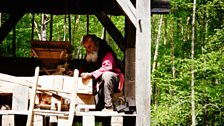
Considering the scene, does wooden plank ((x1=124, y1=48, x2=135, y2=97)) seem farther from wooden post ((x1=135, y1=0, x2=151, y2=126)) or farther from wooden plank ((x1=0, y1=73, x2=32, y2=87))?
wooden plank ((x1=0, y1=73, x2=32, y2=87))

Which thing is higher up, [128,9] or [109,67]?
[128,9]

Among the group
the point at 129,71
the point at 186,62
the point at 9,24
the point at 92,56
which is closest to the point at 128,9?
the point at 129,71

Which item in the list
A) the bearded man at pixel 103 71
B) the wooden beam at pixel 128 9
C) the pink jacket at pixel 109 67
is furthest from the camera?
the pink jacket at pixel 109 67

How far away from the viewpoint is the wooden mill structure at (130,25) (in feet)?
18.4

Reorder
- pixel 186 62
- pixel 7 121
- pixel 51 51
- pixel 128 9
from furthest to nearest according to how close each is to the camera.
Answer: pixel 186 62 → pixel 51 51 → pixel 7 121 → pixel 128 9

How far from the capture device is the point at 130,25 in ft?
22.2

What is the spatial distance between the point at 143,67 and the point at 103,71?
891mm

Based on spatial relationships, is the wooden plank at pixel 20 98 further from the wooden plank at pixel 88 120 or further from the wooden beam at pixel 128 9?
the wooden beam at pixel 128 9

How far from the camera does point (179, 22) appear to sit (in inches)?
809

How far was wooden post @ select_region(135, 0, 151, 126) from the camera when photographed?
5.59 metres

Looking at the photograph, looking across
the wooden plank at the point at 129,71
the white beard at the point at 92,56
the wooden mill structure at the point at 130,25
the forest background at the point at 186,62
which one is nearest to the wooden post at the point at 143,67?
the wooden mill structure at the point at 130,25

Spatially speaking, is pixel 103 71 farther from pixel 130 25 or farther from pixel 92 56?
pixel 130 25

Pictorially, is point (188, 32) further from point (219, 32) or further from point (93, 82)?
point (93, 82)

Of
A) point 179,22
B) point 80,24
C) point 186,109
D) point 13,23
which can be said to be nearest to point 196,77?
point 186,109
